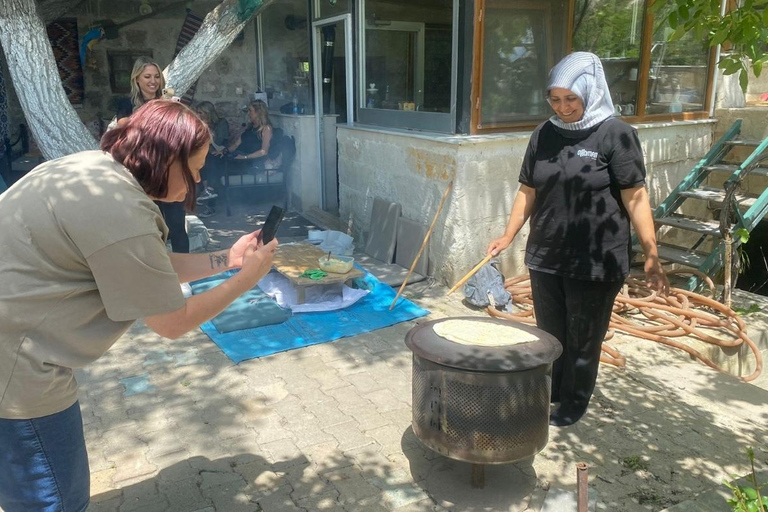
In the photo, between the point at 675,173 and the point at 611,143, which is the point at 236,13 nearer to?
the point at 611,143

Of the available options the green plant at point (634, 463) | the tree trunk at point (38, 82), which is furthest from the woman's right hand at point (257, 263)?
the tree trunk at point (38, 82)

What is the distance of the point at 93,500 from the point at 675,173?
6794mm

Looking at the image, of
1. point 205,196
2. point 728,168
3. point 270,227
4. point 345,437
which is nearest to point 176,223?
point 345,437

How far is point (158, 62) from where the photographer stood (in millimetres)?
10359

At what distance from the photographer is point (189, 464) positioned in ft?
10.4

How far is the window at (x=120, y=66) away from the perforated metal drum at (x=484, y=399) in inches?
362

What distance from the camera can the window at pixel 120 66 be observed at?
10109 millimetres

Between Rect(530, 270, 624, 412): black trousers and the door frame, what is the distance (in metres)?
4.89

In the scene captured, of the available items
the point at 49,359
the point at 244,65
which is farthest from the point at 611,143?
the point at 244,65

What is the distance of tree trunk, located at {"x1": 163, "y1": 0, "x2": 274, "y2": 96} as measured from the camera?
20.2ft

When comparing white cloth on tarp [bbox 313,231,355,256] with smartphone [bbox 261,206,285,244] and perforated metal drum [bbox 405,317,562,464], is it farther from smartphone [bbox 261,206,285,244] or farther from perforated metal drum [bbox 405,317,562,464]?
smartphone [bbox 261,206,285,244]

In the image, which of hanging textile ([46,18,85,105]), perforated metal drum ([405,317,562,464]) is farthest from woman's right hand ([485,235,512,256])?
hanging textile ([46,18,85,105])

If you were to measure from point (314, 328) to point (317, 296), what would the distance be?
1.90 ft

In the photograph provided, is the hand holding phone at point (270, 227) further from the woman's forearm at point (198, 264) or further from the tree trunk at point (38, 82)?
the tree trunk at point (38, 82)
